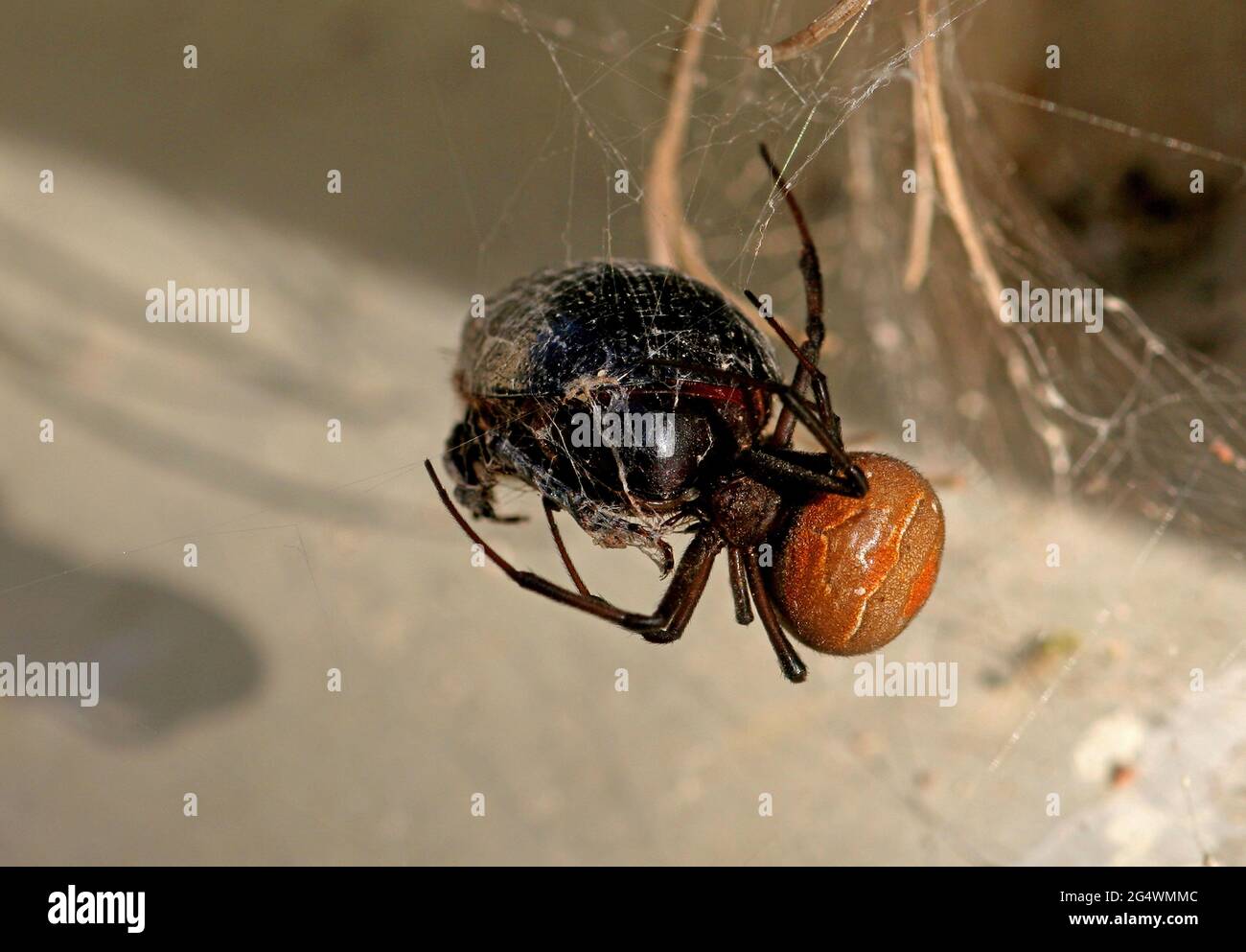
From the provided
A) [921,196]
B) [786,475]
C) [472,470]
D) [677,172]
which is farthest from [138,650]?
[921,196]

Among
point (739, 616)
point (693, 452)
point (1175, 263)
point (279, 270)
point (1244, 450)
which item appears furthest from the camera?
point (279, 270)

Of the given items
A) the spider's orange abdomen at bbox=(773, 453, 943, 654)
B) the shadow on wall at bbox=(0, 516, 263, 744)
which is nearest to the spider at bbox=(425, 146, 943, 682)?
the spider's orange abdomen at bbox=(773, 453, 943, 654)

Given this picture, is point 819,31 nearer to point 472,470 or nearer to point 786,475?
point 786,475

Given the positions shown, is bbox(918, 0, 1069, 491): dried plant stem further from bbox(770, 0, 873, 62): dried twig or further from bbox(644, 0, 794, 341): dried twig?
bbox(644, 0, 794, 341): dried twig

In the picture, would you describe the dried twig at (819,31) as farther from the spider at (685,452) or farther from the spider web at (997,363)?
the spider web at (997,363)
